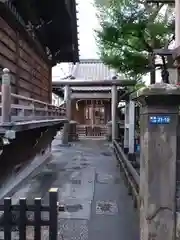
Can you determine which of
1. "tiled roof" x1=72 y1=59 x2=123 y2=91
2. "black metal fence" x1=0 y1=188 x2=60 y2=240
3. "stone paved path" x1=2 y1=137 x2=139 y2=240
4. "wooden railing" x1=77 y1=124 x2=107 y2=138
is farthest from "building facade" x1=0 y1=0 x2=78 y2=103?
"tiled roof" x1=72 y1=59 x2=123 y2=91

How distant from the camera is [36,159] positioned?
1036 centimetres

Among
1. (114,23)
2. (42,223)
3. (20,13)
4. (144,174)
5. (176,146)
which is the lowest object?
(42,223)

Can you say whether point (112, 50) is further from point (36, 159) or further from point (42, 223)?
point (42, 223)

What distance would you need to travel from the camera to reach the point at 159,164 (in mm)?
3406

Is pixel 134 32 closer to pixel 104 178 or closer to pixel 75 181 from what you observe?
pixel 104 178

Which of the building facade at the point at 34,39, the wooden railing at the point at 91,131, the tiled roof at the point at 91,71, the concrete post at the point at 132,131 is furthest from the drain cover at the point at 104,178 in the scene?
the tiled roof at the point at 91,71

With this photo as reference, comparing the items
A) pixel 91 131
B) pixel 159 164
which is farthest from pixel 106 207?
pixel 91 131

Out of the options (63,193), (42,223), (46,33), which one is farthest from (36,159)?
(42,223)

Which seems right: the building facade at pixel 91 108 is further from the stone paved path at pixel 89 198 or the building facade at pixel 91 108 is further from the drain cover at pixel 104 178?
the drain cover at pixel 104 178

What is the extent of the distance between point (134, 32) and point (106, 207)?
848 cm

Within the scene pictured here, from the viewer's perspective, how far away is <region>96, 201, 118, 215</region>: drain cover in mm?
6104

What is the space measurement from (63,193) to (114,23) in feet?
30.3

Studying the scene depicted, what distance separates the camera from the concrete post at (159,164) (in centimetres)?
331

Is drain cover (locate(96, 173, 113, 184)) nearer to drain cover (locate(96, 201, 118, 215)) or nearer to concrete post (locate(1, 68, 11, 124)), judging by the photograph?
drain cover (locate(96, 201, 118, 215))
